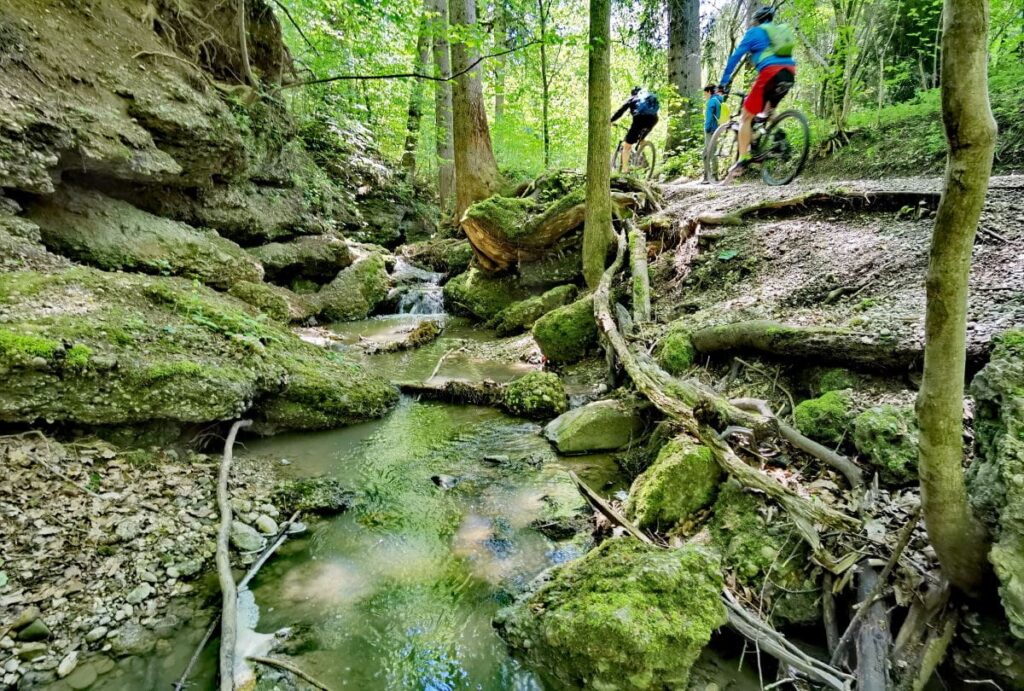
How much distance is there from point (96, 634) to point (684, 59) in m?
14.7

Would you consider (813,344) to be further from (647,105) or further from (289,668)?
(647,105)

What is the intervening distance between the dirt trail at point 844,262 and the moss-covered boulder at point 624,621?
2350mm

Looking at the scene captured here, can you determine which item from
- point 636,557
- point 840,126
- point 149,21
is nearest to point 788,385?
point 636,557

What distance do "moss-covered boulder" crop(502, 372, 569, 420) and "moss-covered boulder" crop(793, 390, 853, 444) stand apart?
9.08 feet

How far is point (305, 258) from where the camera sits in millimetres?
9977

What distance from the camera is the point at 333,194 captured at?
12.8 m

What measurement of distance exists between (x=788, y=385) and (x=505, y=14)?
38.0 ft

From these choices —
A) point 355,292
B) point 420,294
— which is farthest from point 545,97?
point 355,292

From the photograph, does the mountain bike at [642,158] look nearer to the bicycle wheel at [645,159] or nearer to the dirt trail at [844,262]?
the bicycle wheel at [645,159]

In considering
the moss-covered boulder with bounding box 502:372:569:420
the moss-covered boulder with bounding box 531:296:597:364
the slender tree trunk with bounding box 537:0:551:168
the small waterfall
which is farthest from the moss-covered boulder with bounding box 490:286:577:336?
the slender tree trunk with bounding box 537:0:551:168

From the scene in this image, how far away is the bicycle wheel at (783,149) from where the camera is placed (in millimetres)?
6980

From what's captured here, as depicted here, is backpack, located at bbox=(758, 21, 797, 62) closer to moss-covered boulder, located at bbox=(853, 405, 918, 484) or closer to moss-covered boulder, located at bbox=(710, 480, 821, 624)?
moss-covered boulder, located at bbox=(853, 405, 918, 484)

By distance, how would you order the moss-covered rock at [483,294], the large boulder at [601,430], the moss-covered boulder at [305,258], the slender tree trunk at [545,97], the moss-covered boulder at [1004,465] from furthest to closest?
1. the slender tree trunk at [545,97]
2. the moss-covered rock at [483,294]
3. the moss-covered boulder at [305,258]
4. the large boulder at [601,430]
5. the moss-covered boulder at [1004,465]

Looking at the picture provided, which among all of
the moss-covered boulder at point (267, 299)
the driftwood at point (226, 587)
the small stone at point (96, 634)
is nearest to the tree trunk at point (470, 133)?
the moss-covered boulder at point (267, 299)
